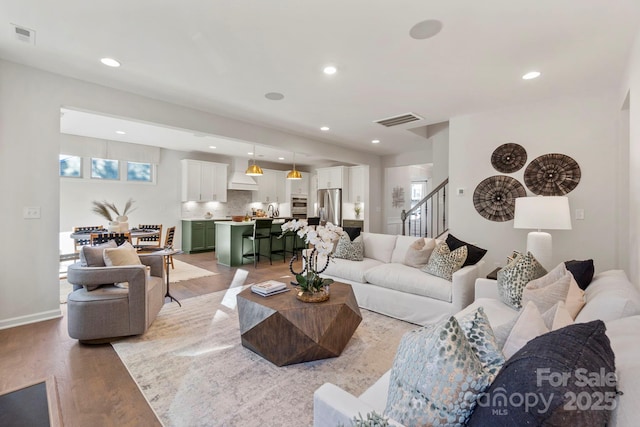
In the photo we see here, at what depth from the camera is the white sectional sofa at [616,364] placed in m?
0.74

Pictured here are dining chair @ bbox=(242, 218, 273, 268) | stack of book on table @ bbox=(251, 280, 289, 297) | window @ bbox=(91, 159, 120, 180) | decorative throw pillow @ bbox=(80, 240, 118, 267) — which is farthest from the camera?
window @ bbox=(91, 159, 120, 180)

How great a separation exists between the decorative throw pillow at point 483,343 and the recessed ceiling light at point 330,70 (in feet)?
8.62

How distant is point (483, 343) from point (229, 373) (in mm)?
1895

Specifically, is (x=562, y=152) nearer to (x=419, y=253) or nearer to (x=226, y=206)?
(x=419, y=253)

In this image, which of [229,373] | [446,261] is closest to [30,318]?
[229,373]

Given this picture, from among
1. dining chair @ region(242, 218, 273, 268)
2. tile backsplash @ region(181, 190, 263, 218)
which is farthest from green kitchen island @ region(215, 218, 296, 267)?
tile backsplash @ region(181, 190, 263, 218)

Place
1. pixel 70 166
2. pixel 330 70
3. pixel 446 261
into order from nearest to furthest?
pixel 330 70 < pixel 446 261 < pixel 70 166

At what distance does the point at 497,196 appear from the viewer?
404cm

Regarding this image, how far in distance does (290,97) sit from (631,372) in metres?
3.72

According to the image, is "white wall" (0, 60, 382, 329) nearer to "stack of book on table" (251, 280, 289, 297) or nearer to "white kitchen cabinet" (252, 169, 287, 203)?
"stack of book on table" (251, 280, 289, 297)

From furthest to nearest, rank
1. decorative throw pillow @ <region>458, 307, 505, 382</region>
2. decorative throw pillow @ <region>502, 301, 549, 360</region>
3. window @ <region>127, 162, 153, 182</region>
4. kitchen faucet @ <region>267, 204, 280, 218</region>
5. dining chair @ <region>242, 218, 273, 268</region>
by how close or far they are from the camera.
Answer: kitchen faucet @ <region>267, 204, 280, 218</region> → window @ <region>127, 162, 153, 182</region> → dining chair @ <region>242, 218, 273, 268</region> → decorative throw pillow @ <region>502, 301, 549, 360</region> → decorative throw pillow @ <region>458, 307, 505, 382</region>

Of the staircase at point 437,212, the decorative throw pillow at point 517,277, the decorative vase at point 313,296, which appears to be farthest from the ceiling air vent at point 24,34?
the staircase at point 437,212

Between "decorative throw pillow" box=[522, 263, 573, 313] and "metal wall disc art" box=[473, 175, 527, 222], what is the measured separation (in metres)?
2.18

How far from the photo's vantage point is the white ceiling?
2055mm
